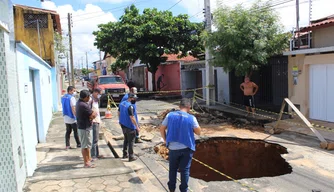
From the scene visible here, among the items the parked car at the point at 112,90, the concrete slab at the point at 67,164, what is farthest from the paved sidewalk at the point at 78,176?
the parked car at the point at 112,90

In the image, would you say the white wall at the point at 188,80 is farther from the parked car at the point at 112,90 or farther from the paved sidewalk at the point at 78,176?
the paved sidewalk at the point at 78,176

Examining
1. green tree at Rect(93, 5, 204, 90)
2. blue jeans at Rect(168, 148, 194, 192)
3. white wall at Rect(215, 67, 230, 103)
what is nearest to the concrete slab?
blue jeans at Rect(168, 148, 194, 192)

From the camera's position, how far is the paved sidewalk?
5.08 m

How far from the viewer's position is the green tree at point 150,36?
22.2 metres

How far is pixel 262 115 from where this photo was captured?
39.9 ft

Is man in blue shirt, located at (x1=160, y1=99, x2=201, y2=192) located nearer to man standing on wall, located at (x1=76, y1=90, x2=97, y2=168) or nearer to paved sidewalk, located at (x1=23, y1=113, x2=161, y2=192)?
paved sidewalk, located at (x1=23, y1=113, x2=161, y2=192)

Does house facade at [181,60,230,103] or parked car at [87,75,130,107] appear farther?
parked car at [87,75,130,107]

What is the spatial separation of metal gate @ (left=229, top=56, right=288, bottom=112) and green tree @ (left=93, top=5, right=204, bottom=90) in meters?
9.30

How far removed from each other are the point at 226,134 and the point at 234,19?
4.73 m

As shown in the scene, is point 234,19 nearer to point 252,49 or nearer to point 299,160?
point 252,49

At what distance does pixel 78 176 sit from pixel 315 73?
9.13 meters

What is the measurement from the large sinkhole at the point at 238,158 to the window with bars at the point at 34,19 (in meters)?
13.5

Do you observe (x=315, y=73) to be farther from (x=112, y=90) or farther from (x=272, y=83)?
(x=112, y=90)

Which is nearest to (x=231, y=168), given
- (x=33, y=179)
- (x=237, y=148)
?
(x=237, y=148)
